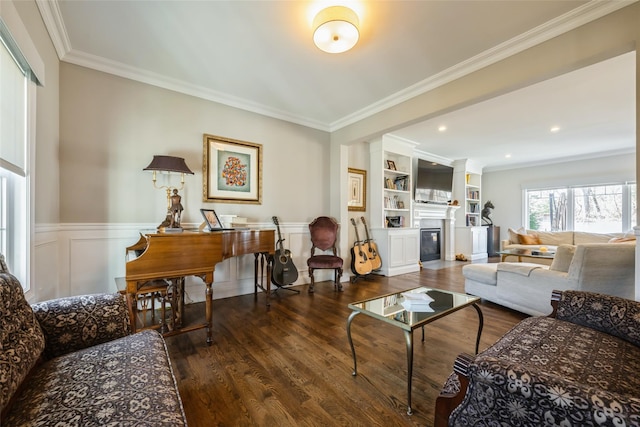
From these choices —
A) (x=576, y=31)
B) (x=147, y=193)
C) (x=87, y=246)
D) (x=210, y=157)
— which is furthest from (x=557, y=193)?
(x=87, y=246)

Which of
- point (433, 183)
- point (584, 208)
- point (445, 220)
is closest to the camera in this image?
point (433, 183)

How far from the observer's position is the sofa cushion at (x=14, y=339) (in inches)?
31.4

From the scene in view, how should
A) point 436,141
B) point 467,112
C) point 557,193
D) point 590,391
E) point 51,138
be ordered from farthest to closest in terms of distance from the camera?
point 557,193, point 436,141, point 467,112, point 51,138, point 590,391

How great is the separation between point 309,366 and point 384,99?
3052 mm

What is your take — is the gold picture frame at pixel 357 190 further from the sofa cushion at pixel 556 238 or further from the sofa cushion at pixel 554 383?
the sofa cushion at pixel 556 238

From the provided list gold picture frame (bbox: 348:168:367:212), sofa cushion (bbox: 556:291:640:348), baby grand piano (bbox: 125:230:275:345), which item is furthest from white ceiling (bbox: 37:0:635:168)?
sofa cushion (bbox: 556:291:640:348)

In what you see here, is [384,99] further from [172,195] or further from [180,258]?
[180,258]

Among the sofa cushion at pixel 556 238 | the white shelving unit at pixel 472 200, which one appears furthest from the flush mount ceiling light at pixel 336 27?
the sofa cushion at pixel 556 238

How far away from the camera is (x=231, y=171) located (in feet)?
11.1

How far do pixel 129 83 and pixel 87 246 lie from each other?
5.64ft

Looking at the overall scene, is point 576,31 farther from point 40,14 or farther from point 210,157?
point 40,14

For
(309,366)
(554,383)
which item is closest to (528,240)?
(309,366)

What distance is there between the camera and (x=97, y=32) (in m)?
2.22

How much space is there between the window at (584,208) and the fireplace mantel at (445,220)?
239cm
